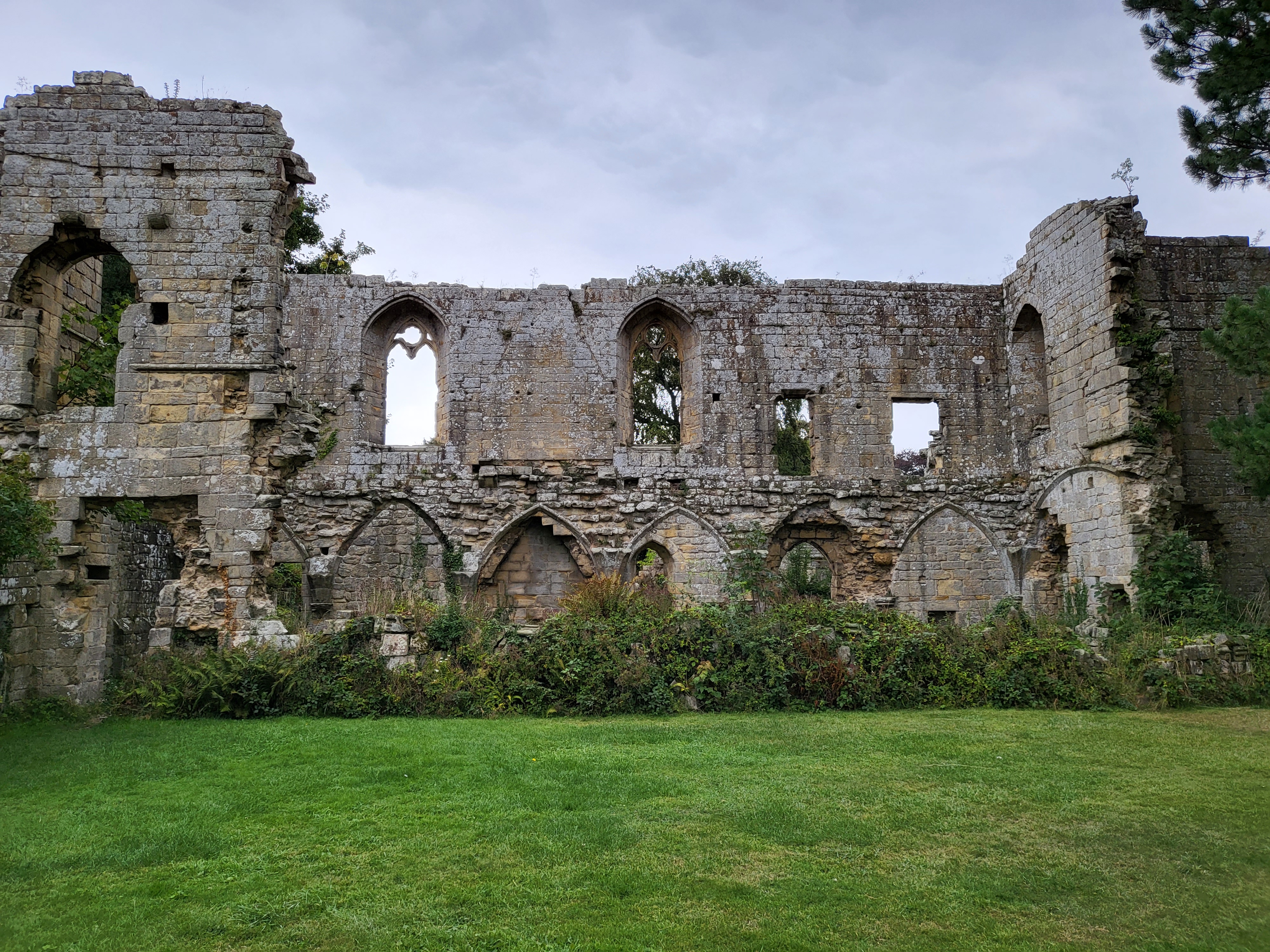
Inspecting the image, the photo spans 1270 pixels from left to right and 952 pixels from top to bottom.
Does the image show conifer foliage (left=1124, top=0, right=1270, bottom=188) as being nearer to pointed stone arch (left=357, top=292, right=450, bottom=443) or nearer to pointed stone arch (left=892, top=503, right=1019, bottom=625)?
pointed stone arch (left=892, top=503, right=1019, bottom=625)

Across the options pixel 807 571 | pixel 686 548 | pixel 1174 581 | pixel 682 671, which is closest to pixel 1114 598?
pixel 1174 581

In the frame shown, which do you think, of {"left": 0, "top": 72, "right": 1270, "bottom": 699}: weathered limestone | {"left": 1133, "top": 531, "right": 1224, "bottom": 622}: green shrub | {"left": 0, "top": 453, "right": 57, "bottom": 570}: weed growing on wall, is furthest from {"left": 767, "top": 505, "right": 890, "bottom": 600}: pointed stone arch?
{"left": 0, "top": 453, "right": 57, "bottom": 570}: weed growing on wall

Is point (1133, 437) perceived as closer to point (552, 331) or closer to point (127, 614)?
point (552, 331)

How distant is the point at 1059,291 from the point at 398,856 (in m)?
13.5

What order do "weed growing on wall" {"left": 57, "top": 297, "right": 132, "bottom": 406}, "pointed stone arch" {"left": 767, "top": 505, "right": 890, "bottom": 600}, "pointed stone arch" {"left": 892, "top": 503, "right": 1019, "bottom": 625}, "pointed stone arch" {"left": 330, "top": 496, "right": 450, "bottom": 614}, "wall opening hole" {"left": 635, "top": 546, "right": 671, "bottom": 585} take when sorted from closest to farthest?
1. "weed growing on wall" {"left": 57, "top": 297, "right": 132, "bottom": 406}
2. "wall opening hole" {"left": 635, "top": 546, "right": 671, "bottom": 585}
3. "pointed stone arch" {"left": 330, "top": 496, "right": 450, "bottom": 614}
4. "pointed stone arch" {"left": 767, "top": 505, "right": 890, "bottom": 600}
5. "pointed stone arch" {"left": 892, "top": 503, "right": 1019, "bottom": 625}

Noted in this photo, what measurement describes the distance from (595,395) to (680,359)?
6.37ft

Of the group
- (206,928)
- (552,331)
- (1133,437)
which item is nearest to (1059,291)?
(1133,437)

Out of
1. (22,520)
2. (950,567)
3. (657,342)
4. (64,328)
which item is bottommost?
(950,567)

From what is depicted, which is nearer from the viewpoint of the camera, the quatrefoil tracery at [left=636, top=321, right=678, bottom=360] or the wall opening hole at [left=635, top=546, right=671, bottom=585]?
the wall opening hole at [left=635, top=546, right=671, bottom=585]

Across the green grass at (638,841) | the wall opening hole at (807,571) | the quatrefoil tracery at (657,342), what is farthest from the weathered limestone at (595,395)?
the quatrefoil tracery at (657,342)

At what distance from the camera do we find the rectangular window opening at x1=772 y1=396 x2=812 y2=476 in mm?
24672

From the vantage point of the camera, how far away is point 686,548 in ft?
49.1

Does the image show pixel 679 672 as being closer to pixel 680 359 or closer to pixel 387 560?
pixel 387 560

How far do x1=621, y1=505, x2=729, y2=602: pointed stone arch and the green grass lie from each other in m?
6.96
